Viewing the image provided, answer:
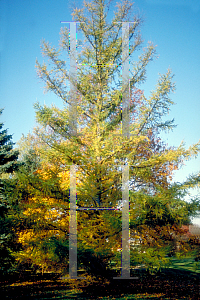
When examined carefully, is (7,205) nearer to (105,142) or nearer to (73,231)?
(73,231)

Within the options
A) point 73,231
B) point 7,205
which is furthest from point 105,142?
point 7,205

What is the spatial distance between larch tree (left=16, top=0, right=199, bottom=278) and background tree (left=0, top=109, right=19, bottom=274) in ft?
1.97

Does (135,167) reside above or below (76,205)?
above

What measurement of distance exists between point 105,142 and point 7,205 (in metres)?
3.64

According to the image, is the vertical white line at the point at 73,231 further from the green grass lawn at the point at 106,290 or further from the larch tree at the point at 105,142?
the green grass lawn at the point at 106,290

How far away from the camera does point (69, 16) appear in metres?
8.66

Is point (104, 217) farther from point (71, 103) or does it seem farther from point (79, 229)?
point (71, 103)

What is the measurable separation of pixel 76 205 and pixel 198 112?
469 centimetres

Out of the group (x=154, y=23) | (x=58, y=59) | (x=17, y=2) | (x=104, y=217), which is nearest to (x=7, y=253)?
(x=104, y=217)

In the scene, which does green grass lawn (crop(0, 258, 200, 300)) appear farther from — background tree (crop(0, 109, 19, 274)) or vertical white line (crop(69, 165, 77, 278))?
background tree (crop(0, 109, 19, 274))

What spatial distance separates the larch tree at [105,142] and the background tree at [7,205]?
600mm

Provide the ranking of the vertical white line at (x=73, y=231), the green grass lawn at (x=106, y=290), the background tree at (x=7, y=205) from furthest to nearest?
the green grass lawn at (x=106, y=290)
the background tree at (x=7, y=205)
the vertical white line at (x=73, y=231)

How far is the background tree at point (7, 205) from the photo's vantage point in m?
6.51

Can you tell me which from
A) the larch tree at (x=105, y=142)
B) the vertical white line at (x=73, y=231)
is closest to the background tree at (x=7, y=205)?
the larch tree at (x=105, y=142)
